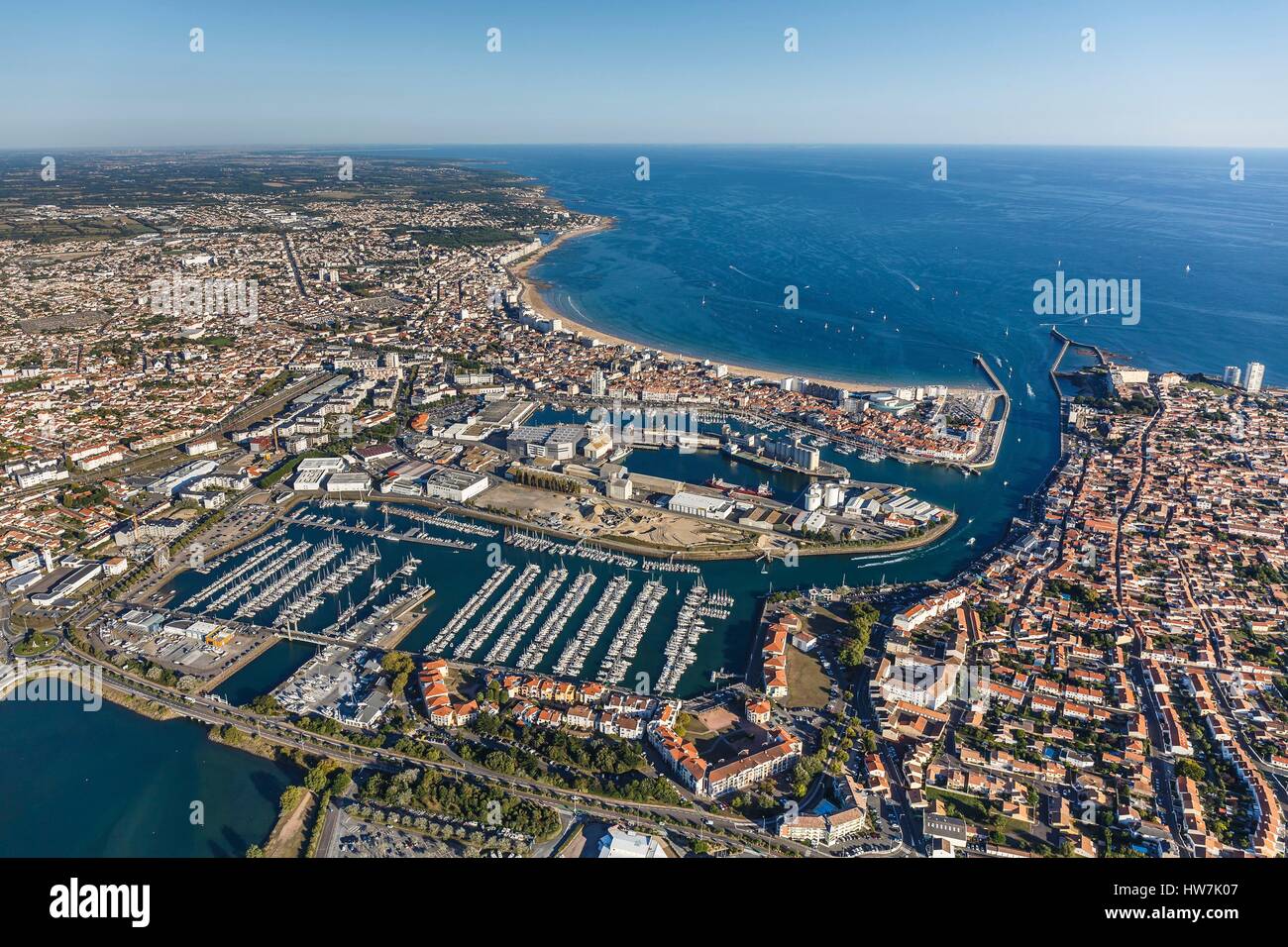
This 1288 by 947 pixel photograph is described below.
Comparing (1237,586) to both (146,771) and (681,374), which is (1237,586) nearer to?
(681,374)

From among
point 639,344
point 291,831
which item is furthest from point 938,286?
point 291,831

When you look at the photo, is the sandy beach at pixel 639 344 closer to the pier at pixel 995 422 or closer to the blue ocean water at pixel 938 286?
the blue ocean water at pixel 938 286

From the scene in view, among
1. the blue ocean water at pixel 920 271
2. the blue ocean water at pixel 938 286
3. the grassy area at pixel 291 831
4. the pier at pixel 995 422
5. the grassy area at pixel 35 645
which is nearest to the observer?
the grassy area at pixel 291 831

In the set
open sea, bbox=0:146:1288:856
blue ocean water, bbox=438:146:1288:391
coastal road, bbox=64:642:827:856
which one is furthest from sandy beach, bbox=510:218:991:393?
coastal road, bbox=64:642:827:856

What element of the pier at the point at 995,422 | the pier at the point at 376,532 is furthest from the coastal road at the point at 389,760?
the pier at the point at 995,422

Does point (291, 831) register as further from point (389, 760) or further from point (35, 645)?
point (35, 645)

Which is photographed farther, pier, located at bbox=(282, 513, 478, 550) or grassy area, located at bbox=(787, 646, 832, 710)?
pier, located at bbox=(282, 513, 478, 550)

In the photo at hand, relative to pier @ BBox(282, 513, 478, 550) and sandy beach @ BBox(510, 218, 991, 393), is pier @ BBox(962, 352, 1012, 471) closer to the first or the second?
sandy beach @ BBox(510, 218, 991, 393)
